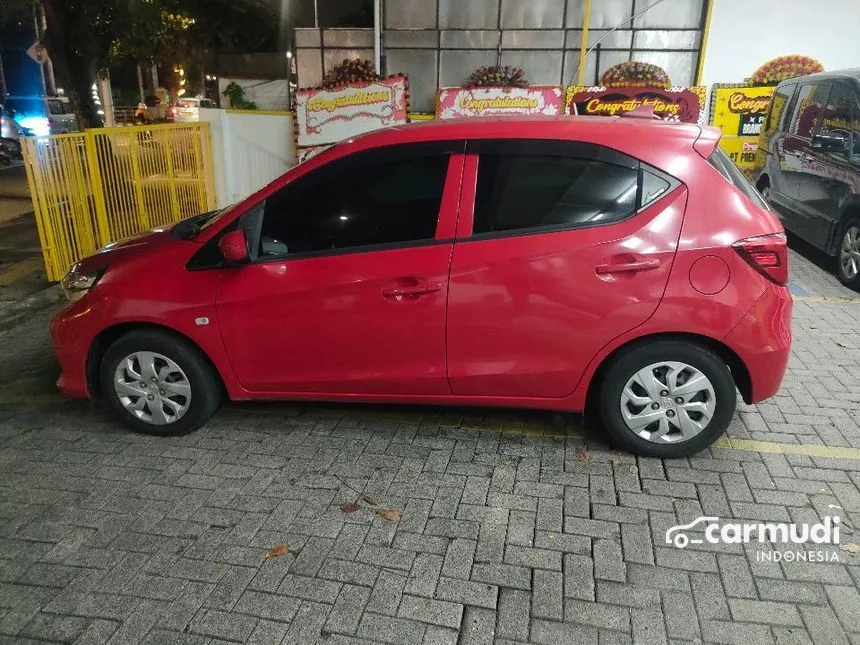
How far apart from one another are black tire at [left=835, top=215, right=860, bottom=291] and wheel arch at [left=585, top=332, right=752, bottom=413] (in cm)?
429

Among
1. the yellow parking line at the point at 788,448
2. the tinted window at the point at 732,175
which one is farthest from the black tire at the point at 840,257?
the tinted window at the point at 732,175

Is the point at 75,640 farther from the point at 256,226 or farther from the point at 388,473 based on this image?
the point at 256,226

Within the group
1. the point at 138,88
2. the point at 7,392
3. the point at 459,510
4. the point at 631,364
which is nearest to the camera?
the point at 459,510

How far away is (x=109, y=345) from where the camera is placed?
3941 millimetres

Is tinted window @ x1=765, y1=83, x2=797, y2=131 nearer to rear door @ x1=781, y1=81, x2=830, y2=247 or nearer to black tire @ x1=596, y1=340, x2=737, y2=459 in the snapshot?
rear door @ x1=781, y1=81, x2=830, y2=247

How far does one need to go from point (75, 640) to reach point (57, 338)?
202 centimetres

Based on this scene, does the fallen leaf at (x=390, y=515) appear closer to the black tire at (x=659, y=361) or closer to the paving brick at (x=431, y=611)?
the paving brick at (x=431, y=611)

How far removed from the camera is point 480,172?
3.46 m

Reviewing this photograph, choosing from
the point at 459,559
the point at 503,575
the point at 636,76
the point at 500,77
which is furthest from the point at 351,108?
the point at 503,575

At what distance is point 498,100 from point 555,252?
723 centimetres

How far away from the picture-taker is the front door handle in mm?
3414

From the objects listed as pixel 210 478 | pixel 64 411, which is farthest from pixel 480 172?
pixel 64 411

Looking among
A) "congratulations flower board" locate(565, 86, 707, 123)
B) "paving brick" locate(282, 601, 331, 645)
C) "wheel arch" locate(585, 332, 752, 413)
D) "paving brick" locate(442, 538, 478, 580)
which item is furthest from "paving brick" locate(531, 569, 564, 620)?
"congratulations flower board" locate(565, 86, 707, 123)

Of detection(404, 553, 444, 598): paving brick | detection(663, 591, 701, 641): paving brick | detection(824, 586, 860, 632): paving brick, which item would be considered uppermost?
detection(824, 586, 860, 632): paving brick
